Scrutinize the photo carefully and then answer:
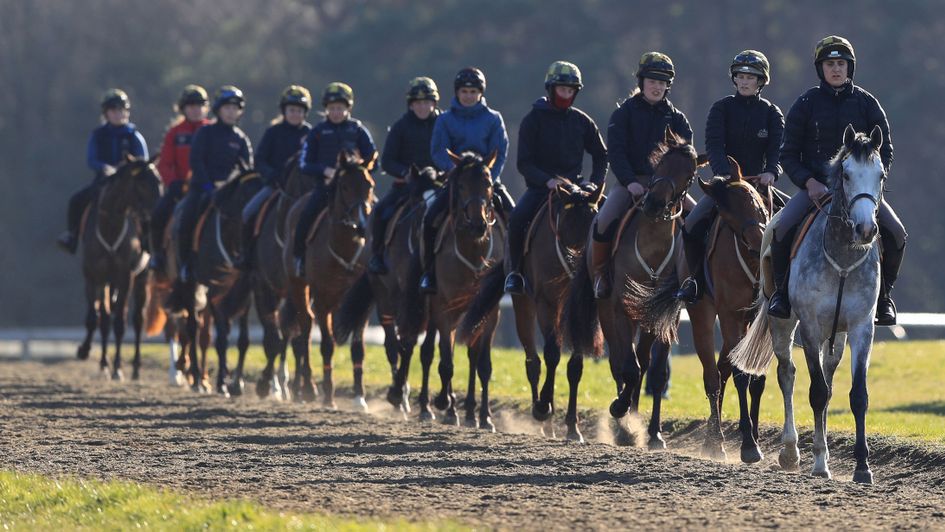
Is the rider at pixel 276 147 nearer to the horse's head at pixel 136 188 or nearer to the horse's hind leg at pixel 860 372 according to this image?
the horse's head at pixel 136 188

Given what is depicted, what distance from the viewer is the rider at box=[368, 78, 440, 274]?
687 inches

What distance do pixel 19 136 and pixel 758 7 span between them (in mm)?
20893

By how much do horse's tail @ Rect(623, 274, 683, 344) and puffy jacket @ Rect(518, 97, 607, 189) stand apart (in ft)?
5.58

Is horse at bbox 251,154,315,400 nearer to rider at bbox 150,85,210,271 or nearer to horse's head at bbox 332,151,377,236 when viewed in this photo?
horse's head at bbox 332,151,377,236

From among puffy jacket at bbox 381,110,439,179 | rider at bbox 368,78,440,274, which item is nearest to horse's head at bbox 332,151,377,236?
rider at bbox 368,78,440,274

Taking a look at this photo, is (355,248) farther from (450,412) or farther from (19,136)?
(19,136)

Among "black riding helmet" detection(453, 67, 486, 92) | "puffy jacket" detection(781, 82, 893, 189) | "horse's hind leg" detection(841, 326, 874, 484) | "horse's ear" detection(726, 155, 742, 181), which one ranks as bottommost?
"horse's hind leg" detection(841, 326, 874, 484)

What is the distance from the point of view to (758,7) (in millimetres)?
43000

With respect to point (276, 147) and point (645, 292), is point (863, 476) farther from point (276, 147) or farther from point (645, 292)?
point (276, 147)

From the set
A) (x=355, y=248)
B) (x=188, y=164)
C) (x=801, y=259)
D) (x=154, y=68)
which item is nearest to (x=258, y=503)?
(x=801, y=259)

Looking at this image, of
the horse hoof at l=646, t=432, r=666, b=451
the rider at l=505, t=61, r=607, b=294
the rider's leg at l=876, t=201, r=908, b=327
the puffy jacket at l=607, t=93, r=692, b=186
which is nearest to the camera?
the rider's leg at l=876, t=201, r=908, b=327

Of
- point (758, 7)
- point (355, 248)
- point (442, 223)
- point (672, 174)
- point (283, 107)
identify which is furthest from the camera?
point (758, 7)

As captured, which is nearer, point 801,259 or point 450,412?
point 801,259

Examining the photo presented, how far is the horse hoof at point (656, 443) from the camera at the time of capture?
13.6m
